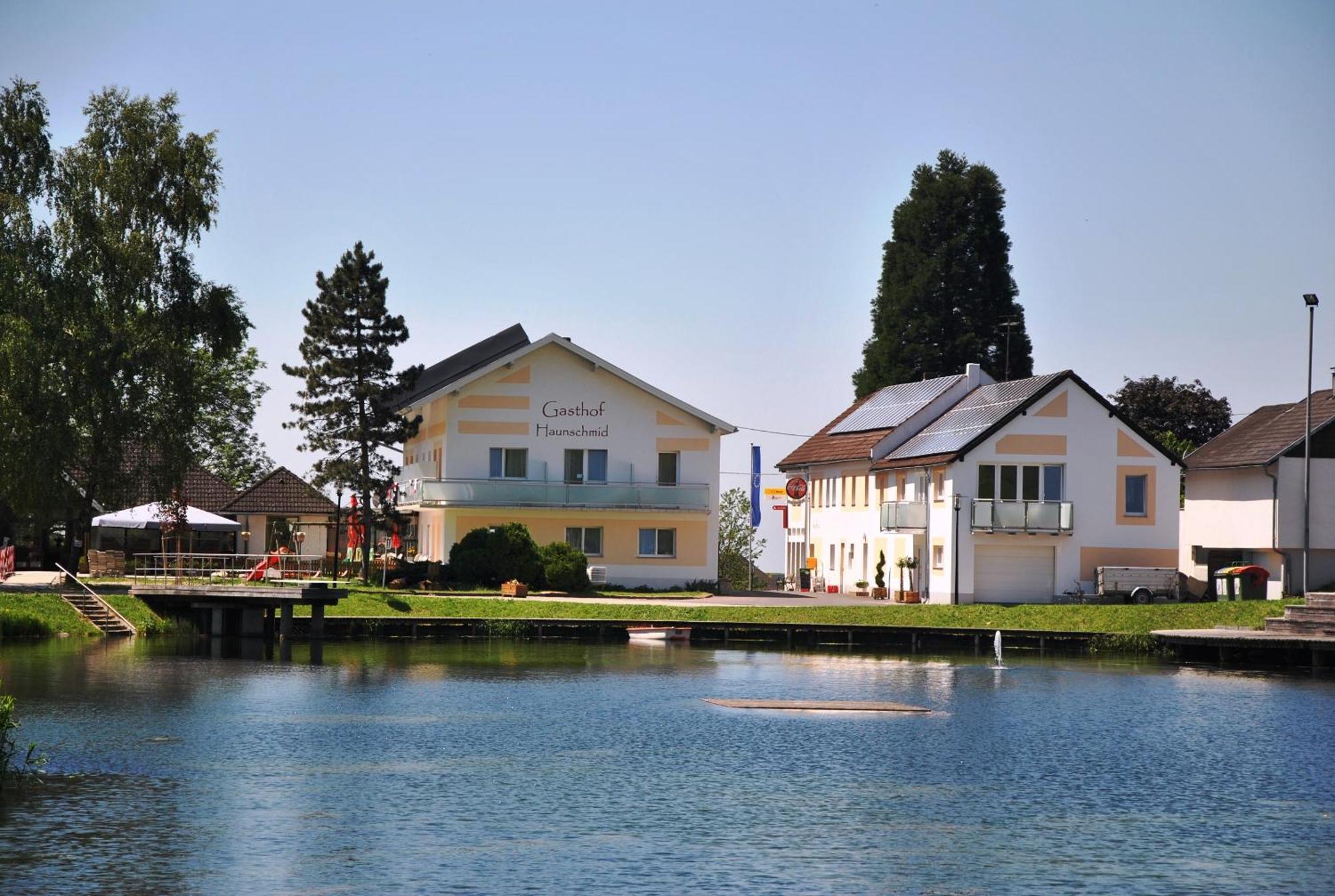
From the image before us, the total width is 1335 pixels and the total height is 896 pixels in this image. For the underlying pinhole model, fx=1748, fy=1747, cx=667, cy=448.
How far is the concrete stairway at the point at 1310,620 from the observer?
51.1 meters

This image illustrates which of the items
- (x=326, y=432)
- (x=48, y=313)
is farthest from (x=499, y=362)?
(x=48, y=313)

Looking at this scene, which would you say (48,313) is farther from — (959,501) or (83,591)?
(959,501)

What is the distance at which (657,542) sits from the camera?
69688mm

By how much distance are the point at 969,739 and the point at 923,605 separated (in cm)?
2588

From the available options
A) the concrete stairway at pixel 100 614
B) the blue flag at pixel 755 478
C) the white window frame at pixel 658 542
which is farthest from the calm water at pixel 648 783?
the blue flag at pixel 755 478

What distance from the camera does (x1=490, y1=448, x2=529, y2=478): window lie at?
69.6 meters

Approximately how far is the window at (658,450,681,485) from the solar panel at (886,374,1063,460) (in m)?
8.63

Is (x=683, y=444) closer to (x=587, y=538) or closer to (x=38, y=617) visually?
(x=587, y=538)

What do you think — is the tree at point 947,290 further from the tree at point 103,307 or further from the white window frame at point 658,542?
the tree at point 103,307

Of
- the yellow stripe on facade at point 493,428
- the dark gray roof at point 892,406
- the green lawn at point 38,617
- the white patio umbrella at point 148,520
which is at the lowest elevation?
the green lawn at point 38,617

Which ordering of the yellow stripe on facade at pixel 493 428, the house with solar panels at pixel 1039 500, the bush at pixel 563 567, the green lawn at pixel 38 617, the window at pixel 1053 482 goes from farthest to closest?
the yellow stripe on facade at pixel 493 428 < the window at pixel 1053 482 < the bush at pixel 563 567 < the house with solar panels at pixel 1039 500 < the green lawn at pixel 38 617

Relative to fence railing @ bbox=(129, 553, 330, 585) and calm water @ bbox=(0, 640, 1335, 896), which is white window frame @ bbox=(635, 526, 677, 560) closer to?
fence railing @ bbox=(129, 553, 330, 585)

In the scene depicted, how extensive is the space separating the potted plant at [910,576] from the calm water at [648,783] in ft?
59.5

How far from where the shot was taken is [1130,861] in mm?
22375
